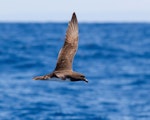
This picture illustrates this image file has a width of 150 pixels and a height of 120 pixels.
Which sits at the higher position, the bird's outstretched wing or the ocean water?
the ocean water

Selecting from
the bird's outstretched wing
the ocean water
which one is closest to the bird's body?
the bird's outstretched wing

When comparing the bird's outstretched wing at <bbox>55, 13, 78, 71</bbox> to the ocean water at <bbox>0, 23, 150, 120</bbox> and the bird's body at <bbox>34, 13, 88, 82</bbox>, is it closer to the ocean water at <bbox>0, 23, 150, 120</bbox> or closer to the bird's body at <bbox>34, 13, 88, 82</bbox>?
the bird's body at <bbox>34, 13, 88, 82</bbox>

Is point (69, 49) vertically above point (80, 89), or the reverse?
point (80, 89)

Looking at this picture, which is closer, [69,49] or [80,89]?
[69,49]

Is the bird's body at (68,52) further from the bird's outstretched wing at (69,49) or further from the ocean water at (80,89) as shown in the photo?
the ocean water at (80,89)

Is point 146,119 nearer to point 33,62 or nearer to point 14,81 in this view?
point 14,81

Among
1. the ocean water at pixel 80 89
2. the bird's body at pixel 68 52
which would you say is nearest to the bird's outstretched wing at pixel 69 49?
the bird's body at pixel 68 52

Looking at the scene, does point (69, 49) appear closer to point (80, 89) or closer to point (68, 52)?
point (68, 52)

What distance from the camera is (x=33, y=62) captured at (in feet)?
150

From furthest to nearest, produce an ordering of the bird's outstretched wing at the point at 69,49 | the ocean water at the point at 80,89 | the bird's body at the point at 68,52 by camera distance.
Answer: the ocean water at the point at 80,89 < the bird's outstretched wing at the point at 69,49 < the bird's body at the point at 68,52

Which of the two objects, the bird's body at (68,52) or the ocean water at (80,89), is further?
the ocean water at (80,89)

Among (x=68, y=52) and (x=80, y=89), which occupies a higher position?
(x=80, y=89)

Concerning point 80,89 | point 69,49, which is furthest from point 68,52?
point 80,89

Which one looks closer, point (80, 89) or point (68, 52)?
point (68, 52)
